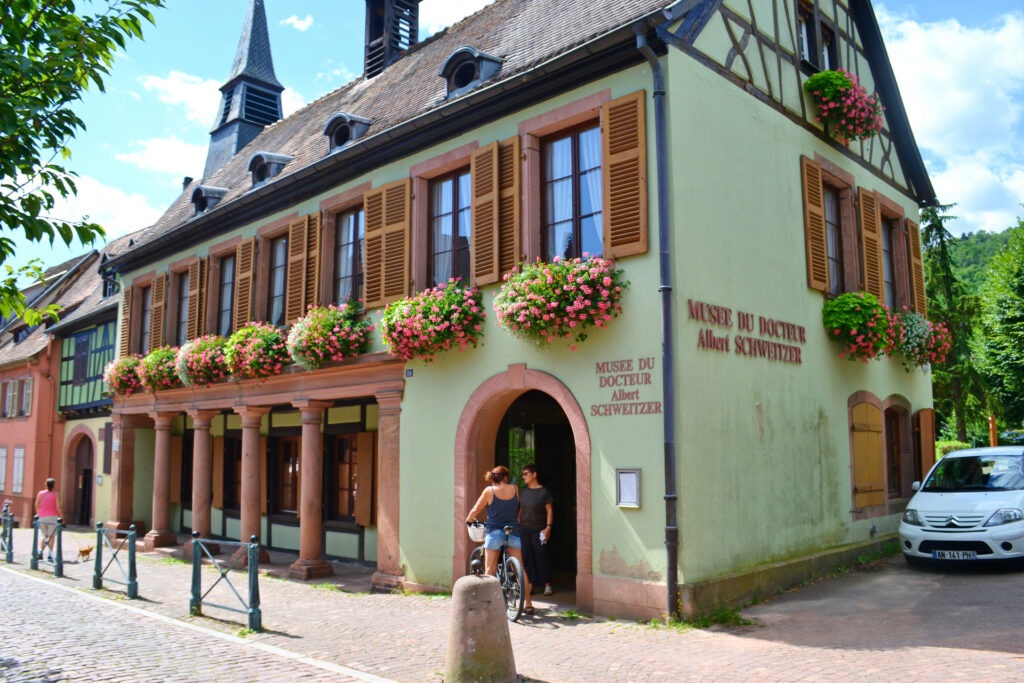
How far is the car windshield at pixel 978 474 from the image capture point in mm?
11359

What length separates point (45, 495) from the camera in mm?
16594

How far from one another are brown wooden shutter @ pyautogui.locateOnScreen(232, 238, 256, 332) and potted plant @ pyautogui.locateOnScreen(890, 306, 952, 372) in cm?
1117

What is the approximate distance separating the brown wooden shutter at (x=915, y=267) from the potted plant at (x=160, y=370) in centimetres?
1397

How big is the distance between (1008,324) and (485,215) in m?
20.3

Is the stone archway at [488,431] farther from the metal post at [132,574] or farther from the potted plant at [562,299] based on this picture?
the metal post at [132,574]

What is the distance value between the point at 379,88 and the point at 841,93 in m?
8.89

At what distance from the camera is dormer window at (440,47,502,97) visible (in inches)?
Answer: 469

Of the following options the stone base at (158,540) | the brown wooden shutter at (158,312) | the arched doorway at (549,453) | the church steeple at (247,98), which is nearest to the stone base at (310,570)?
the arched doorway at (549,453)

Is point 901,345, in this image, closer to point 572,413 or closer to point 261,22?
point 572,413

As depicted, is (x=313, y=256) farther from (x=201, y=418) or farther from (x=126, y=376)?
(x=126, y=376)

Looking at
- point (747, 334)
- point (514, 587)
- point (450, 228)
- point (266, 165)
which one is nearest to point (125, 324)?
point (266, 165)

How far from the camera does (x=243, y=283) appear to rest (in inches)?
644

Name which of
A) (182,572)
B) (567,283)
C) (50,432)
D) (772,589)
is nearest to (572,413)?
(567,283)

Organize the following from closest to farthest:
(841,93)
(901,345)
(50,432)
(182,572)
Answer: (841,93) → (901,345) → (182,572) → (50,432)
